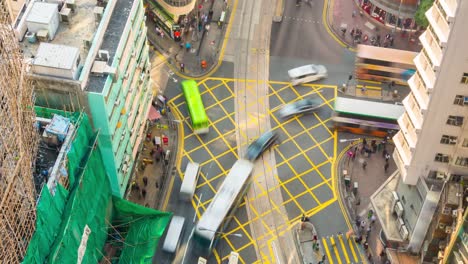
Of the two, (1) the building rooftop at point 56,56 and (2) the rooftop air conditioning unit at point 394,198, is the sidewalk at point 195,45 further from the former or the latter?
(1) the building rooftop at point 56,56

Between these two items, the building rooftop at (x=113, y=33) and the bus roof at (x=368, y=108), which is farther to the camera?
the bus roof at (x=368, y=108)

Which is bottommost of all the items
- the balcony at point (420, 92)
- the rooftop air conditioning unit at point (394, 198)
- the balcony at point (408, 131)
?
the rooftop air conditioning unit at point (394, 198)

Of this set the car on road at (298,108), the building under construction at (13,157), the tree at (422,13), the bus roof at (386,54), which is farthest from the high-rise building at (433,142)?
the building under construction at (13,157)

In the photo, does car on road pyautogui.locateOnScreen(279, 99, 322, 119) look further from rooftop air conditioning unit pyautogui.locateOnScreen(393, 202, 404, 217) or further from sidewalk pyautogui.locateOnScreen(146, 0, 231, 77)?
rooftop air conditioning unit pyautogui.locateOnScreen(393, 202, 404, 217)

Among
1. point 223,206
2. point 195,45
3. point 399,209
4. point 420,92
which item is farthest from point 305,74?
point 420,92

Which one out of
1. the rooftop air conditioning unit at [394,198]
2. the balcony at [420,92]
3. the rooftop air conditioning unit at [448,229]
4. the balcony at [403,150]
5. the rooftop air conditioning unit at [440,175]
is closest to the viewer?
the balcony at [420,92]

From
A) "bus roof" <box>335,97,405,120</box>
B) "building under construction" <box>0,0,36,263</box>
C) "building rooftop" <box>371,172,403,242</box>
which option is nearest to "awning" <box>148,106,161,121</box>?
"bus roof" <box>335,97,405,120</box>

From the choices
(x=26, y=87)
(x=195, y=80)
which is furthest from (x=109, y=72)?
(x=195, y=80)
